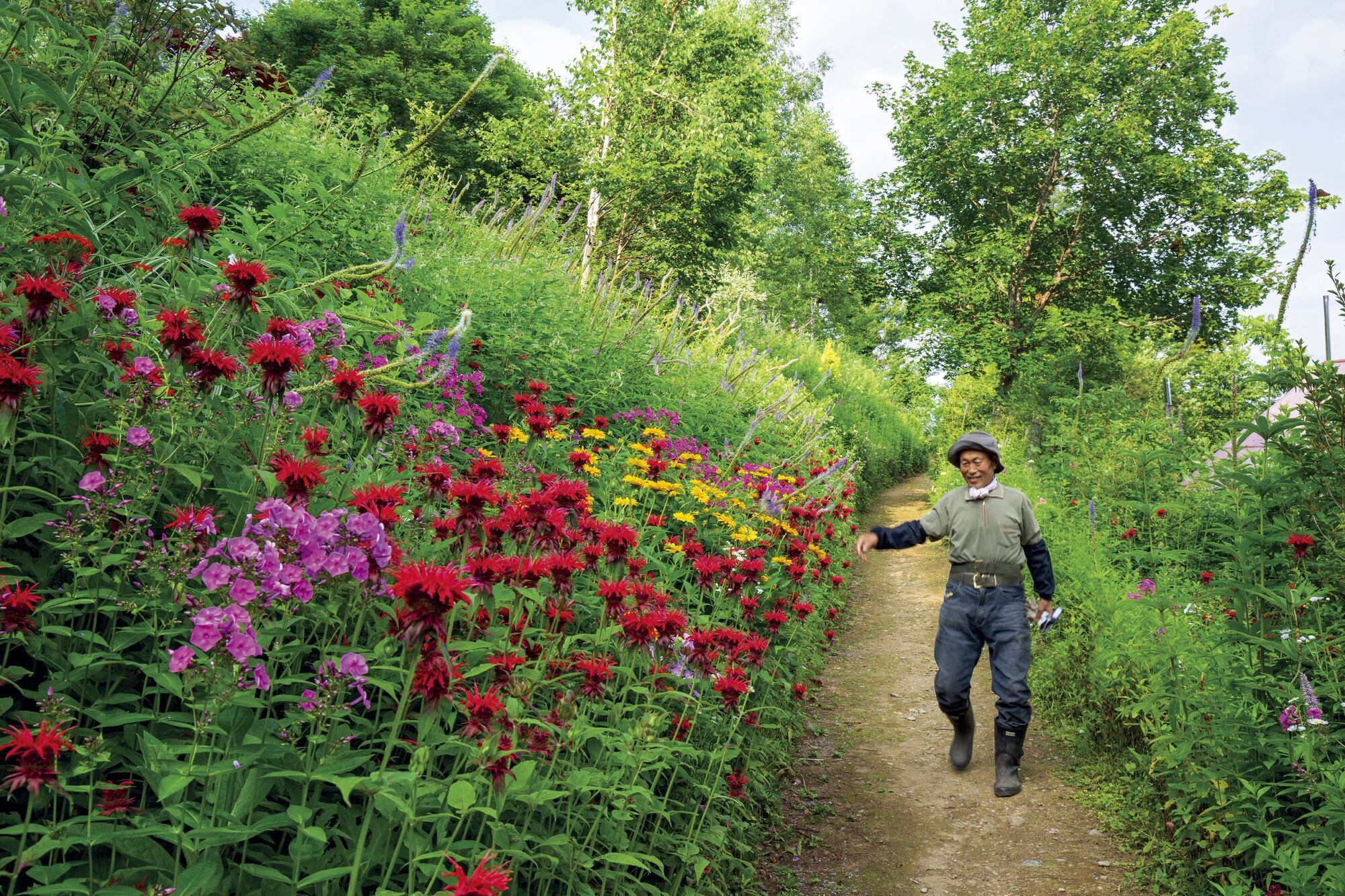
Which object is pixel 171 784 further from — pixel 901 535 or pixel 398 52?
pixel 398 52

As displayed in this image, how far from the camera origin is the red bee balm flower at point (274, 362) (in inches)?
68.6

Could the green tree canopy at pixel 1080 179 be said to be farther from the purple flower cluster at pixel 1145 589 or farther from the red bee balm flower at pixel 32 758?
the red bee balm flower at pixel 32 758

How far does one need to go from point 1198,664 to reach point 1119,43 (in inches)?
718

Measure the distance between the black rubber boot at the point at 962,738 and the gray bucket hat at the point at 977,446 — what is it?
167 cm

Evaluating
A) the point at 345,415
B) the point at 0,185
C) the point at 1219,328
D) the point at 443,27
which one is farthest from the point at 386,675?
the point at 443,27

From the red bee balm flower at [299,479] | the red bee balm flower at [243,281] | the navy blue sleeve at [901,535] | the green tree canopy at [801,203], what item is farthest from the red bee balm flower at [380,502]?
the green tree canopy at [801,203]

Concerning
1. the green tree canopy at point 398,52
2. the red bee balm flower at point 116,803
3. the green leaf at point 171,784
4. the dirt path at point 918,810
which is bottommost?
the dirt path at point 918,810

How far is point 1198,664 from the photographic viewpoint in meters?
4.02

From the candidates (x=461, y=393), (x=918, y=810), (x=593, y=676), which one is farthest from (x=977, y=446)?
(x=593, y=676)

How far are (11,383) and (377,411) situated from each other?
70cm

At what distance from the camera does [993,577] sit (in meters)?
5.36

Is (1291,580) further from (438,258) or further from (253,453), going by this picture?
(438,258)

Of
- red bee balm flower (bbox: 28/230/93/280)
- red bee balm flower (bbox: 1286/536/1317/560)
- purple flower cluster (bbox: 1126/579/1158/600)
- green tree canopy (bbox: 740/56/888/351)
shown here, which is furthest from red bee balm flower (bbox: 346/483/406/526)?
green tree canopy (bbox: 740/56/888/351)

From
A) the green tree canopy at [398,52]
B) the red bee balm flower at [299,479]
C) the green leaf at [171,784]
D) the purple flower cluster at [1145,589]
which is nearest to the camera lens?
the green leaf at [171,784]
